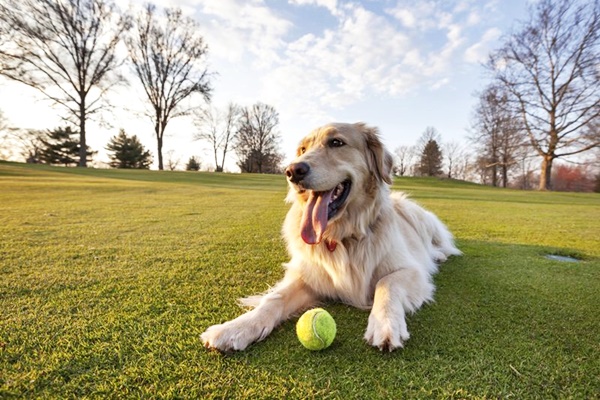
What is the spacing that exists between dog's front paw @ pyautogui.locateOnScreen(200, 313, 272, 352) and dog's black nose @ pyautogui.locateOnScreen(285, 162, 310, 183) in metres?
1.06

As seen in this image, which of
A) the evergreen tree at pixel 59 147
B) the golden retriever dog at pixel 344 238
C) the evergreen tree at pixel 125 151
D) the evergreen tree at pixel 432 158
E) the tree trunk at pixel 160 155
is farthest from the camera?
the evergreen tree at pixel 432 158

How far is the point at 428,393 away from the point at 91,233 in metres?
4.73

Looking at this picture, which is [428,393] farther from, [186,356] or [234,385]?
[186,356]

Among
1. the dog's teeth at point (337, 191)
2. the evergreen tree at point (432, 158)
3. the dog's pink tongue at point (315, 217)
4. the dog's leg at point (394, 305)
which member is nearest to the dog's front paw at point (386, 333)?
the dog's leg at point (394, 305)

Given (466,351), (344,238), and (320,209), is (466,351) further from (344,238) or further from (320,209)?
(320,209)

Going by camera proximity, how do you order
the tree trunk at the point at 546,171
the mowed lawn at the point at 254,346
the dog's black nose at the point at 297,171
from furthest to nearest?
1. the tree trunk at the point at 546,171
2. the dog's black nose at the point at 297,171
3. the mowed lawn at the point at 254,346

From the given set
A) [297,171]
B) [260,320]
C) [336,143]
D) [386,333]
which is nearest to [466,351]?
Result: [386,333]

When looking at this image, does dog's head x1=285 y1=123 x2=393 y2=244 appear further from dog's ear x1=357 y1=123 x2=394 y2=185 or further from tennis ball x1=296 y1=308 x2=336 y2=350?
tennis ball x1=296 y1=308 x2=336 y2=350

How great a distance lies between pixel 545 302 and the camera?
7.22 feet

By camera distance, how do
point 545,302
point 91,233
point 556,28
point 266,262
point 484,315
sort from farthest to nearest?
point 556,28 < point 91,233 < point 266,262 < point 545,302 < point 484,315

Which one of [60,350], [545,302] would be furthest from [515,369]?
[60,350]

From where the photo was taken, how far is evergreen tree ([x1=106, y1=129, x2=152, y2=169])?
138 feet

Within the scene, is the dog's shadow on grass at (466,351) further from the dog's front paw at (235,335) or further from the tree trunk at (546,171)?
the tree trunk at (546,171)

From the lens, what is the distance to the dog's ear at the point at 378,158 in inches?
107
